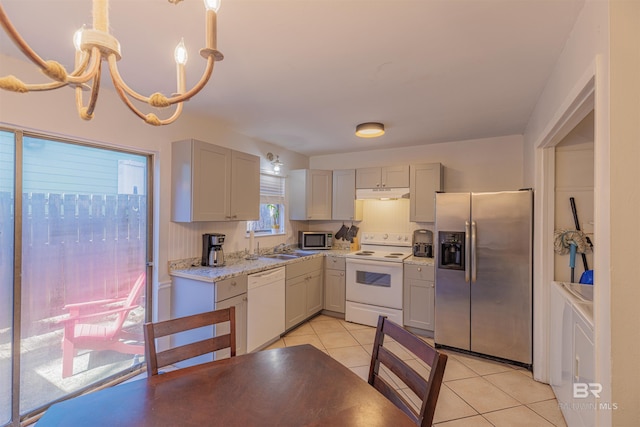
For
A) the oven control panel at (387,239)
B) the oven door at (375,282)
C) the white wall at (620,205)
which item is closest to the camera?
the white wall at (620,205)

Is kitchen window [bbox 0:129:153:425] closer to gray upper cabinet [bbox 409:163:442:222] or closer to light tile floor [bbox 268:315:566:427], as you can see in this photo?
→ light tile floor [bbox 268:315:566:427]

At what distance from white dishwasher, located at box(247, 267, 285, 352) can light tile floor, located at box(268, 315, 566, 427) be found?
9.1 inches

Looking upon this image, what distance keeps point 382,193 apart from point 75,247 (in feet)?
11.0

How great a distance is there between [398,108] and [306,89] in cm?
94

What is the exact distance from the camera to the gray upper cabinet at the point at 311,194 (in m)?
4.44

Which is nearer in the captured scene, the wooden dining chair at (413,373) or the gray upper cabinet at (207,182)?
the wooden dining chair at (413,373)

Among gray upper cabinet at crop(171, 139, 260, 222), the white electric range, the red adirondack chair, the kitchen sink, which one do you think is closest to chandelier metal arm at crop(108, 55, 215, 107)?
gray upper cabinet at crop(171, 139, 260, 222)

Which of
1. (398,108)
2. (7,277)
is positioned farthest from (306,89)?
(7,277)

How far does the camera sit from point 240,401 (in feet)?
3.58

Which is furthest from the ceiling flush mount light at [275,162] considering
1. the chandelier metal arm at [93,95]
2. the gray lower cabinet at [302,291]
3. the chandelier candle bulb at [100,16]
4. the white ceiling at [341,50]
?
the chandelier candle bulb at [100,16]

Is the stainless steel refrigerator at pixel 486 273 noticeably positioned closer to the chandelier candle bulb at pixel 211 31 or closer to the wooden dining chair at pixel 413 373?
the wooden dining chair at pixel 413 373

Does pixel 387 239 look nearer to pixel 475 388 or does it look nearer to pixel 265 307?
→ pixel 265 307

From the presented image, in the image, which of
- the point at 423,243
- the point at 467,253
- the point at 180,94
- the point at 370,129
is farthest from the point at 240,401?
the point at 423,243

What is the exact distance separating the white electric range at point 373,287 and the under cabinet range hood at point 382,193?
31.1 inches
